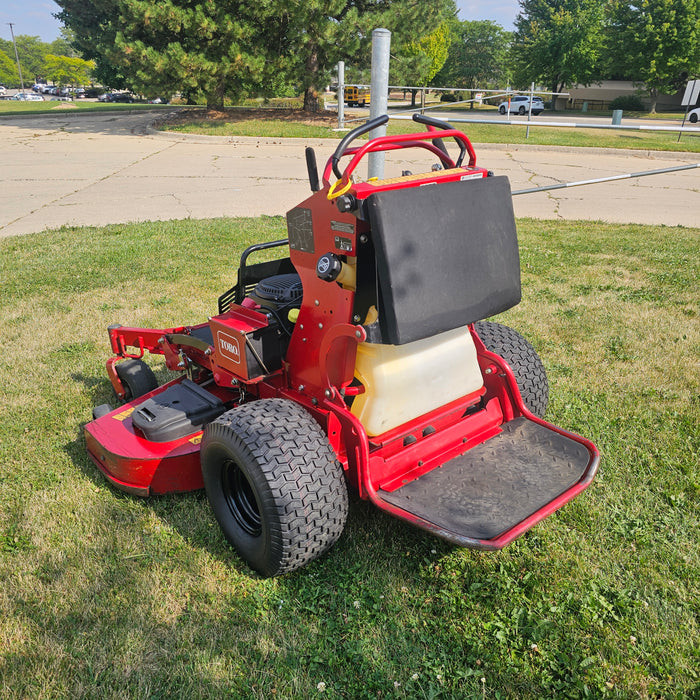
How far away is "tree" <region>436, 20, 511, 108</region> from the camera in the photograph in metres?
51.7

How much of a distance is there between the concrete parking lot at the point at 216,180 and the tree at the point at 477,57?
127 ft

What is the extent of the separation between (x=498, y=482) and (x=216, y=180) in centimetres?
1163

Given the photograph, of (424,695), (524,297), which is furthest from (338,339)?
(524,297)

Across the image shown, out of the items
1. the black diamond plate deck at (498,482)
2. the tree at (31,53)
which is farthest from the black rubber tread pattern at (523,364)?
the tree at (31,53)

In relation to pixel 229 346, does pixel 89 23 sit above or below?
above

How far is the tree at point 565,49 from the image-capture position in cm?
3956

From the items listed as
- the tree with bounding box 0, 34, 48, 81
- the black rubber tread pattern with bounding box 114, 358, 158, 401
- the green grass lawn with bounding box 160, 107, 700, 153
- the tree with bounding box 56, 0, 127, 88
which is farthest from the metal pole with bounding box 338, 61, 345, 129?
the tree with bounding box 0, 34, 48, 81

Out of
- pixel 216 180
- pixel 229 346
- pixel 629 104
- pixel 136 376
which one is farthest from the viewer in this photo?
pixel 629 104

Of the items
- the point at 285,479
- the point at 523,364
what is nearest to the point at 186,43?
the point at 523,364

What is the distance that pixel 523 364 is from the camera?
3.46m

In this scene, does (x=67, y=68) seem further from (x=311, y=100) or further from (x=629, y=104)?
(x=629, y=104)

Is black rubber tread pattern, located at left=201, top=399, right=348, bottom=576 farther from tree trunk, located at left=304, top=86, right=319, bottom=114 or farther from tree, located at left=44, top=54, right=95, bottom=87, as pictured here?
tree, located at left=44, top=54, right=95, bottom=87

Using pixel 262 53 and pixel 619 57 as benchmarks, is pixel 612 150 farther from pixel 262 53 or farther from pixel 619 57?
pixel 619 57

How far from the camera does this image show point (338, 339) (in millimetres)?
2795
